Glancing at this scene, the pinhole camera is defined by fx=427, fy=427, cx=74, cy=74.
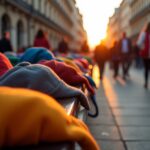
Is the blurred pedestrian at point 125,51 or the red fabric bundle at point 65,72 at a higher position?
the red fabric bundle at point 65,72

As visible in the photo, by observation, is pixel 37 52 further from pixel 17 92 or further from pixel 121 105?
pixel 121 105

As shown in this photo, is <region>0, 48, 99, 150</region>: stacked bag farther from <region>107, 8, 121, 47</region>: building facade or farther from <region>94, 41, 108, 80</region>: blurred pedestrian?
<region>107, 8, 121, 47</region>: building facade

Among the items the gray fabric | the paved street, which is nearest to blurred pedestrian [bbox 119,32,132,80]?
the paved street

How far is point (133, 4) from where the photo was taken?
2506 inches

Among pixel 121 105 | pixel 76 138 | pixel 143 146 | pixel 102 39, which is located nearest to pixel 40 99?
pixel 76 138

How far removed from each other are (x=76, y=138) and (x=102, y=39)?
1551 centimetres

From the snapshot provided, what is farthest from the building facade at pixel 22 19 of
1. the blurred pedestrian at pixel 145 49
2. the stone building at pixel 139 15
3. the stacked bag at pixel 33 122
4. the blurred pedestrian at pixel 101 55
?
the stacked bag at pixel 33 122

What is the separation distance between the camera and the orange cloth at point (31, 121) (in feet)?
4.48

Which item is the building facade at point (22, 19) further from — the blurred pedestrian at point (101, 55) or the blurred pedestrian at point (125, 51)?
the blurred pedestrian at point (125, 51)

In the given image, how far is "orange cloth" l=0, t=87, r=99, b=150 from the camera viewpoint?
1364mm

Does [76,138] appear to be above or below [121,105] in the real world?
above

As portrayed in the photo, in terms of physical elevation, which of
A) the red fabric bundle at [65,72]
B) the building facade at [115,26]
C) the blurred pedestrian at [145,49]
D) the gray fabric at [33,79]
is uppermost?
the gray fabric at [33,79]

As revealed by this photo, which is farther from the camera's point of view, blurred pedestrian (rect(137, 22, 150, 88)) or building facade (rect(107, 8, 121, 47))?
building facade (rect(107, 8, 121, 47))

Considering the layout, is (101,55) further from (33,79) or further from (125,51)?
(33,79)
